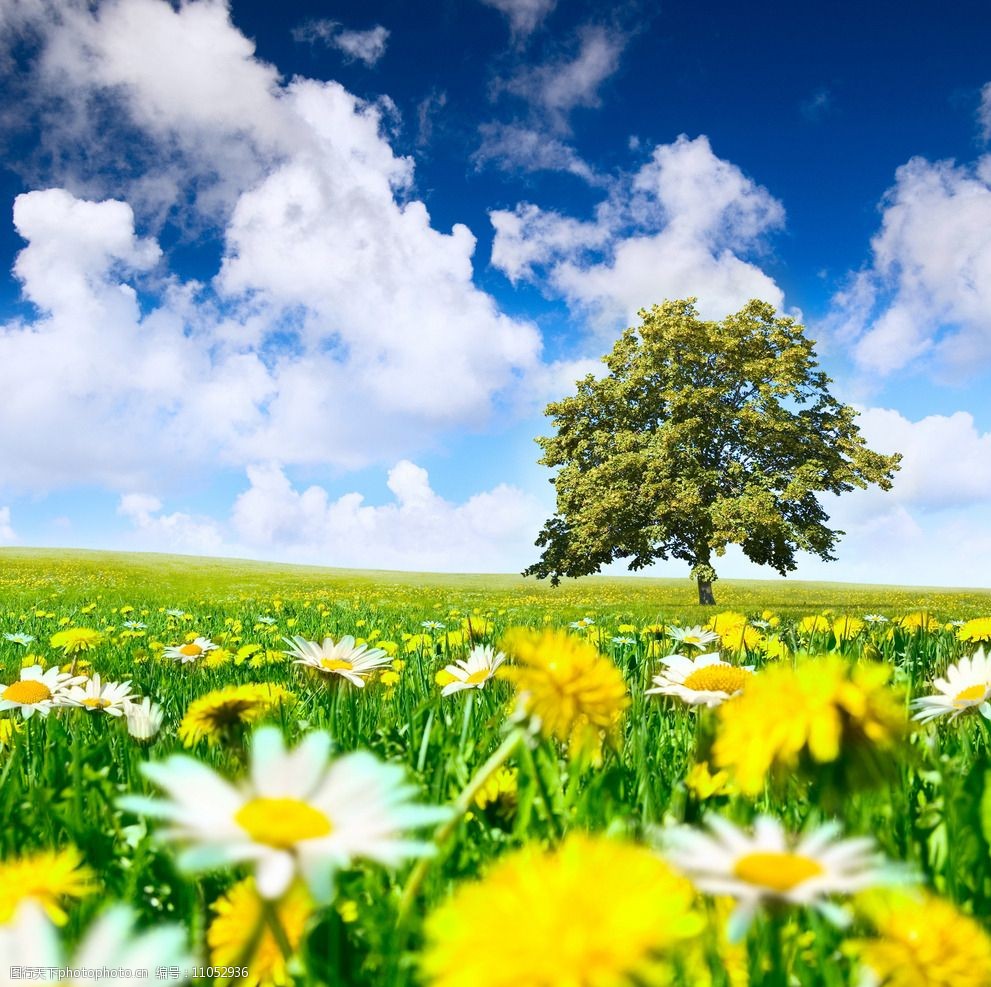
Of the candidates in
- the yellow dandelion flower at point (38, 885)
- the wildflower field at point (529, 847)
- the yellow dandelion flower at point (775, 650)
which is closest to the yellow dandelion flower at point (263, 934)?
the wildflower field at point (529, 847)

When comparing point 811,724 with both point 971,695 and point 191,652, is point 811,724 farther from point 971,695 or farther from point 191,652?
point 191,652

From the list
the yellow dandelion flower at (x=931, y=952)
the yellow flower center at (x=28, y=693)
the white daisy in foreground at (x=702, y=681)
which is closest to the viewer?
the yellow dandelion flower at (x=931, y=952)

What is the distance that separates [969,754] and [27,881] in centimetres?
218

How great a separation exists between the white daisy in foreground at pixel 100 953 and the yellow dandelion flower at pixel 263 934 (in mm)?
447

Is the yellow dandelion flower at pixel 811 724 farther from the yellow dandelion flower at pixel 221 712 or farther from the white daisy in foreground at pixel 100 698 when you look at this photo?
the white daisy in foreground at pixel 100 698

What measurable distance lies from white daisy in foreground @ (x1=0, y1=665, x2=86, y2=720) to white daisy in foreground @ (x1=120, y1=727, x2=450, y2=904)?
2.00m

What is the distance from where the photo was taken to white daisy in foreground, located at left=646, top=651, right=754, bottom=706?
201 cm

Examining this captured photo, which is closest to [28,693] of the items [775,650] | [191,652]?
[191,652]

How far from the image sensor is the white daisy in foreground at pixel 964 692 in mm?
1858

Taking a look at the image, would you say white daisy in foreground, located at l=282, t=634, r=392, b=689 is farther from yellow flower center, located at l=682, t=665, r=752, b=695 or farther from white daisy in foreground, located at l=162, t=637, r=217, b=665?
white daisy in foreground, located at l=162, t=637, r=217, b=665

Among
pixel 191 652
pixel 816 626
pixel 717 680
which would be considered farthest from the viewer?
pixel 816 626

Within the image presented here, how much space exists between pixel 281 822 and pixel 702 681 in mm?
1617

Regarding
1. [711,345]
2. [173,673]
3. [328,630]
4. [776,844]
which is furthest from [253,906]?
[711,345]

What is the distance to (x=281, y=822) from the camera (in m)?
0.75
